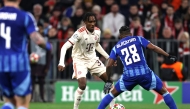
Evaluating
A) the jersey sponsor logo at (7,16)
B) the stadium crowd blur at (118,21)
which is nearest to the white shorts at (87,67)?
the jersey sponsor logo at (7,16)

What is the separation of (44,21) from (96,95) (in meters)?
3.29

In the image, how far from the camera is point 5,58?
355 inches

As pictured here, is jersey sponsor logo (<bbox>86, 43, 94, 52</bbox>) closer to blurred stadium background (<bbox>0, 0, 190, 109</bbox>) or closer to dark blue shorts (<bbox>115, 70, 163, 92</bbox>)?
dark blue shorts (<bbox>115, 70, 163, 92</bbox>)

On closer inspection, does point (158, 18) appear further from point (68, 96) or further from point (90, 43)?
point (90, 43)

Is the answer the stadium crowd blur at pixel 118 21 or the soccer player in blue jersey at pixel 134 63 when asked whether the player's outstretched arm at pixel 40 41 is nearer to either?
the soccer player in blue jersey at pixel 134 63

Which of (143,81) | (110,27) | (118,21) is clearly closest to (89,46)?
(143,81)

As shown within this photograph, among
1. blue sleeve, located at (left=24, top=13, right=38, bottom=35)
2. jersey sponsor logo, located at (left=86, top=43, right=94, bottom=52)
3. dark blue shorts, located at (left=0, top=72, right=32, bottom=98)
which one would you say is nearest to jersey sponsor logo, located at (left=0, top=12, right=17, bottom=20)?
blue sleeve, located at (left=24, top=13, right=38, bottom=35)

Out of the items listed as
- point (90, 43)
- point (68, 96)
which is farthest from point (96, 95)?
point (90, 43)

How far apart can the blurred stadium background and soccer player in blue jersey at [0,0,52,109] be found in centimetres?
989

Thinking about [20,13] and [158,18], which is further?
[158,18]

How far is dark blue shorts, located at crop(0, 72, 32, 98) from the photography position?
29.6 ft

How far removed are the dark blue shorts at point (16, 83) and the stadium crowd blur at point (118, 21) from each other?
34.8ft

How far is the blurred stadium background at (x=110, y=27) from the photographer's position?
775 inches

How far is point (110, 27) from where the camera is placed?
20375mm
